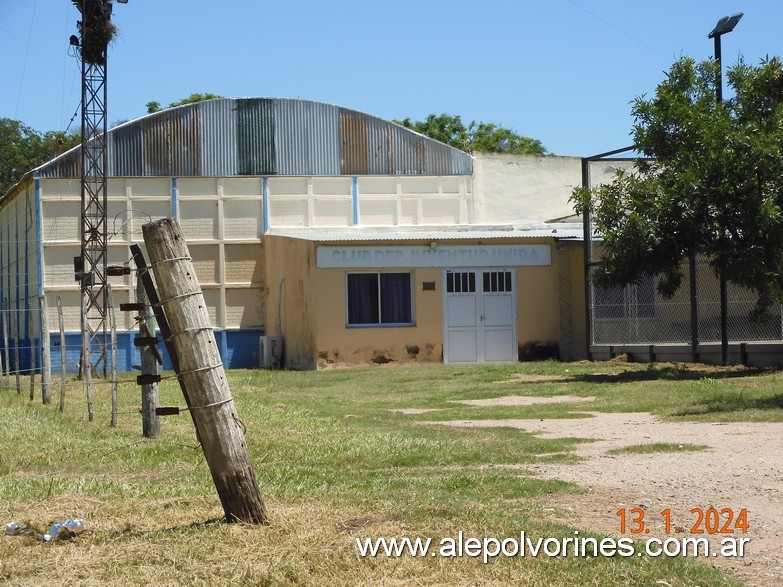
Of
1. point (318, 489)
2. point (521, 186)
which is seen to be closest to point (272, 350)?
point (521, 186)

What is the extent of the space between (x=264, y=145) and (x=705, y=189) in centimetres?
1794

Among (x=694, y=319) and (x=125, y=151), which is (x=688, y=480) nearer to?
(x=694, y=319)

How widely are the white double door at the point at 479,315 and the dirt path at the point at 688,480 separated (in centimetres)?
1541

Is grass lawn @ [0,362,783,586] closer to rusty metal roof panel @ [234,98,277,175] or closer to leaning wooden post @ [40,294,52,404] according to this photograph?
leaning wooden post @ [40,294,52,404]

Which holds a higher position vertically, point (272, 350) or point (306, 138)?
point (306, 138)

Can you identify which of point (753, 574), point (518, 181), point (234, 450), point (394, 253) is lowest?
point (753, 574)

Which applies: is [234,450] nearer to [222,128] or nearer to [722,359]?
[722,359]

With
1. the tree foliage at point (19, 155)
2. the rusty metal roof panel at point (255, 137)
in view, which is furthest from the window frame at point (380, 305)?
the tree foliage at point (19, 155)

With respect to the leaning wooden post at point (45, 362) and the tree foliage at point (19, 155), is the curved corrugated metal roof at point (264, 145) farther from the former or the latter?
the tree foliage at point (19, 155)

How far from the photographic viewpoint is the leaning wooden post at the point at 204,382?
6812mm

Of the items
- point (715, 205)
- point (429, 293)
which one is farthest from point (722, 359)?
point (429, 293)

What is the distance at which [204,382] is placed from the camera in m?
6.86

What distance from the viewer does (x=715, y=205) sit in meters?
19.0

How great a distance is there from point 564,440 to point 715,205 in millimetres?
8437
